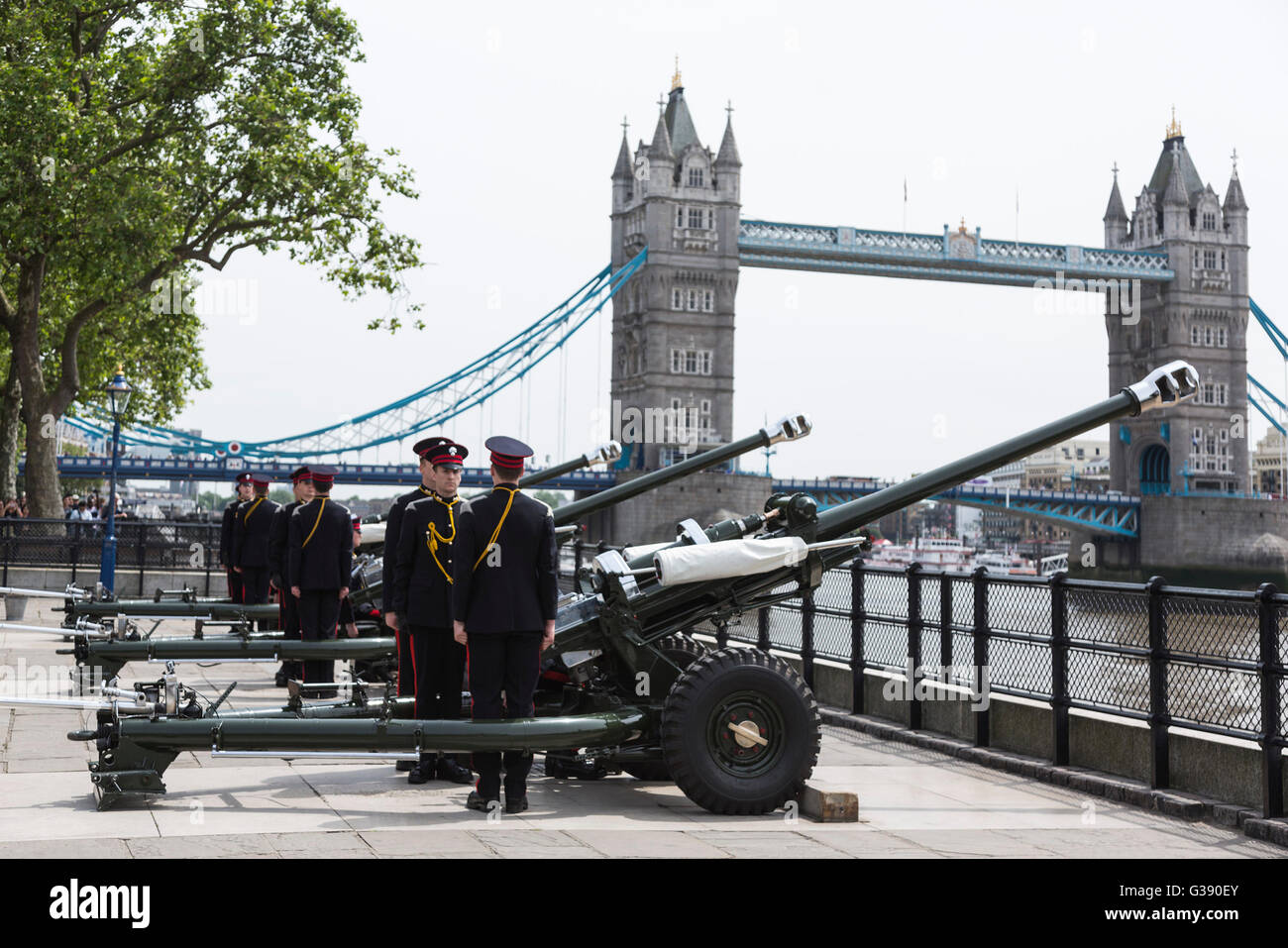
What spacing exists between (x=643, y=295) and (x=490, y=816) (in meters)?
74.6

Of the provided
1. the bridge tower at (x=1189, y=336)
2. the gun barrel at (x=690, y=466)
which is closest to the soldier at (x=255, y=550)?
the gun barrel at (x=690, y=466)

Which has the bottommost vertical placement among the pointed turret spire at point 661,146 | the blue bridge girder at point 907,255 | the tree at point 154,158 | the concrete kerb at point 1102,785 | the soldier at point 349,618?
the concrete kerb at point 1102,785

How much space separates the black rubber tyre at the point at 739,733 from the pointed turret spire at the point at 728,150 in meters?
76.4

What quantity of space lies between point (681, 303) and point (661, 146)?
928 cm

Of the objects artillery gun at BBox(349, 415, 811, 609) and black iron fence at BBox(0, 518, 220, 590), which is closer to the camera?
artillery gun at BBox(349, 415, 811, 609)

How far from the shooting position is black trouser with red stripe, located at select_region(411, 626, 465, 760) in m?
7.11

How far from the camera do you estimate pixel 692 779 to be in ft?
20.7

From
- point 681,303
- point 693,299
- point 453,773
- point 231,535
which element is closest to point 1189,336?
point 693,299

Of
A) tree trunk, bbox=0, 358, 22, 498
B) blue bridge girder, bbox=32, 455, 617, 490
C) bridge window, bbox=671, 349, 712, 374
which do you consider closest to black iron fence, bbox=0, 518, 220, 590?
tree trunk, bbox=0, 358, 22, 498

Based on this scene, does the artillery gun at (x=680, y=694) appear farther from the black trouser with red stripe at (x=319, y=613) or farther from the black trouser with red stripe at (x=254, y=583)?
the black trouser with red stripe at (x=254, y=583)

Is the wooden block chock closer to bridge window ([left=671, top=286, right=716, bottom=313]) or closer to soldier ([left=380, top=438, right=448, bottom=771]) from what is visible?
soldier ([left=380, top=438, right=448, bottom=771])

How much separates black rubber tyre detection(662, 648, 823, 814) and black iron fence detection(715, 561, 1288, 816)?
6.90 feet

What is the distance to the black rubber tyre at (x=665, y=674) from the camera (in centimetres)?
681
